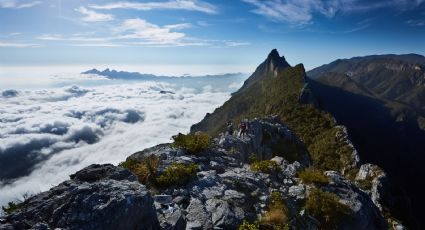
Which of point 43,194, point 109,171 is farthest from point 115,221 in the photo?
point 109,171

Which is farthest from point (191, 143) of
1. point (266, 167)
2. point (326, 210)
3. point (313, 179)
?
point (326, 210)

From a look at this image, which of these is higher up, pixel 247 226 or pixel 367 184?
pixel 247 226

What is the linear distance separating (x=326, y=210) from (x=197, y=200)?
20.2 ft

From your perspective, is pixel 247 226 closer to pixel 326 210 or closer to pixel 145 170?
pixel 326 210

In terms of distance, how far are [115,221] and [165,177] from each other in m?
5.76

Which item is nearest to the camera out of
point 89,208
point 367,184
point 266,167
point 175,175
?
point 89,208

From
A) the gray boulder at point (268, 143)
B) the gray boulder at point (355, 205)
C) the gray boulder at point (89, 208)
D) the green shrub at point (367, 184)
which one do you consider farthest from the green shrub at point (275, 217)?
the green shrub at point (367, 184)

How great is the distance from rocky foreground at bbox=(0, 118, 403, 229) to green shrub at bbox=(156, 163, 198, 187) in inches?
4.1

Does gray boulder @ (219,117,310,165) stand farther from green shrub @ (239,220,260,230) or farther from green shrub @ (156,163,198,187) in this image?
green shrub @ (239,220,260,230)

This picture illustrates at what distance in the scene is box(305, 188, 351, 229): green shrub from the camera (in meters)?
16.5

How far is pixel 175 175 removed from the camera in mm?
16984

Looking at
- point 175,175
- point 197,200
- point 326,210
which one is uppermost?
point 175,175

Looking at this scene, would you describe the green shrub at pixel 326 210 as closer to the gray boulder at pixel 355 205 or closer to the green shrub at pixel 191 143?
the gray boulder at pixel 355 205

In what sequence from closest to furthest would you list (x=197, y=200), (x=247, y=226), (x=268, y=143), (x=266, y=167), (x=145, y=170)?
(x=247, y=226) < (x=197, y=200) < (x=145, y=170) < (x=266, y=167) < (x=268, y=143)
